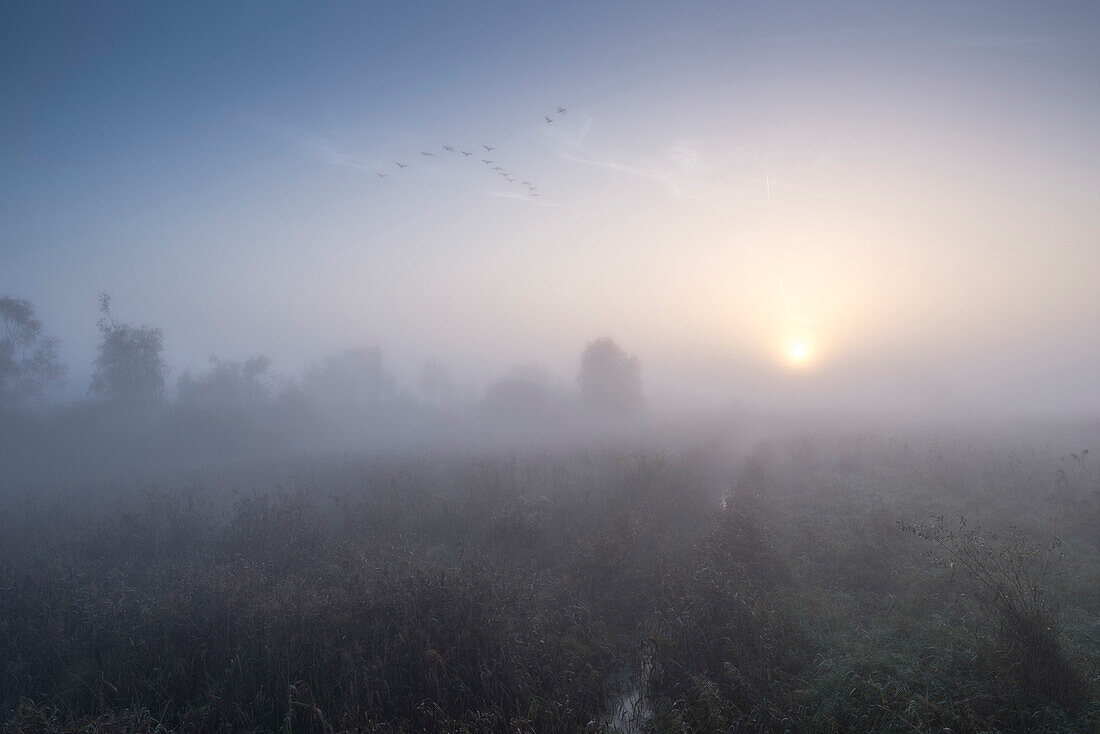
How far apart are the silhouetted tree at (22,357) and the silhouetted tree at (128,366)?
3.93m

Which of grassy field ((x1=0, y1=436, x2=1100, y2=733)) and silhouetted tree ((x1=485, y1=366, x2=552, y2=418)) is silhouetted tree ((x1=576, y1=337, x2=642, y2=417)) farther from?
grassy field ((x1=0, y1=436, x2=1100, y2=733))

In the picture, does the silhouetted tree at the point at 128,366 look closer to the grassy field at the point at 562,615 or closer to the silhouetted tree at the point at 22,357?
the silhouetted tree at the point at 22,357

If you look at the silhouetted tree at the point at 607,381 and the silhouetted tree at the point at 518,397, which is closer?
the silhouetted tree at the point at 607,381

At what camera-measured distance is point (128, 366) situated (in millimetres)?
38375

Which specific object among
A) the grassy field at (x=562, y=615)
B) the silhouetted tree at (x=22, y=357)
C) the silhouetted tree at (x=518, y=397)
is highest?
the silhouetted tree at (x=22, y=357)

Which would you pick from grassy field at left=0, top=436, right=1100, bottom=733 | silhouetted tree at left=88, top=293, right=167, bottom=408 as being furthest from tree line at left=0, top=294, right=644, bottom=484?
grassy field at left=0, top=436, right=1100, bottom=733

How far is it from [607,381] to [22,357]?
50.1 metres

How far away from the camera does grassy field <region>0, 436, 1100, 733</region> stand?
19.2 ft

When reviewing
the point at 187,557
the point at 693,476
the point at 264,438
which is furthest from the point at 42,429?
the point at 693,476

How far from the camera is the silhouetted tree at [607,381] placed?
5272 centimetres

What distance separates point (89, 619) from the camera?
25.9ft

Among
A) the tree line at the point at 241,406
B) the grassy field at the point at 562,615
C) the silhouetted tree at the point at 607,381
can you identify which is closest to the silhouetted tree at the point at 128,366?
the tree line at the point at 241,406

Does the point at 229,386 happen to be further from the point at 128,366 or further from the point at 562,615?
the point at 562,615

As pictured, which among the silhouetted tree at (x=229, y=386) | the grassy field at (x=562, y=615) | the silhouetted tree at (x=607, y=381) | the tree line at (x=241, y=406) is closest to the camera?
the grassy field at (x=562, y=615)
